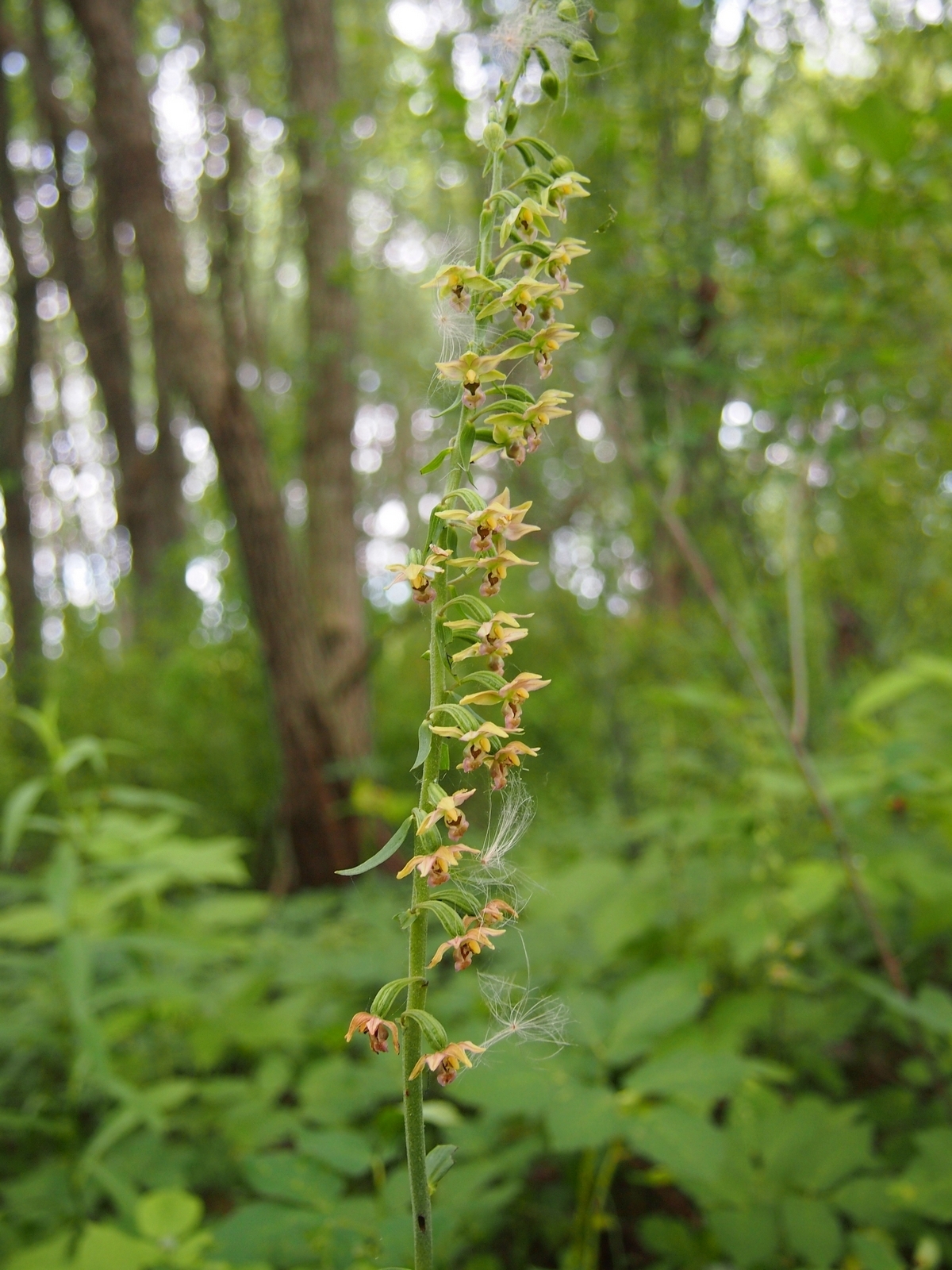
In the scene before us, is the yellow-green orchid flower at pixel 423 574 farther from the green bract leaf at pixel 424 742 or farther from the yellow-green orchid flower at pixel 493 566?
the green bract leaf at pixel 424 742

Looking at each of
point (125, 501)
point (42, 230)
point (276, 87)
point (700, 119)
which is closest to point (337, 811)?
point (700, 119)

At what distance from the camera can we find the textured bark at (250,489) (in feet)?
16.7

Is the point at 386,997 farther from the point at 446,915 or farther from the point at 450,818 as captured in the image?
the point at 450,818

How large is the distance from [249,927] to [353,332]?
4.59 metres

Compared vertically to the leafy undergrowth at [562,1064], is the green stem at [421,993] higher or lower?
higher

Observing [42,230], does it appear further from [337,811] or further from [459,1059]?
[459,1059]

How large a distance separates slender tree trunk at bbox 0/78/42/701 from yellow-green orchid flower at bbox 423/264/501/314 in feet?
29.8

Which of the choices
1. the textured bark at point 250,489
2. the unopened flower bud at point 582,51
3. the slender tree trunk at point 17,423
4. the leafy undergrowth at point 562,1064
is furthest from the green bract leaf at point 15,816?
the slender tree trunk at point 17,423

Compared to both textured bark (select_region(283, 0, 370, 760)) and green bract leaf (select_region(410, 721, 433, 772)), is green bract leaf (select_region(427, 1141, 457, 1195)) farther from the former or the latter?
textured bark (select_region(283, 0, 370, 760))

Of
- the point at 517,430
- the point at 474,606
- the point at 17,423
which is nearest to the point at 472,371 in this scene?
the point at 517,430

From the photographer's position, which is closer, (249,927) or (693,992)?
(693,992)

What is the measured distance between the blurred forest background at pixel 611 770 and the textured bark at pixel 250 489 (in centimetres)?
3

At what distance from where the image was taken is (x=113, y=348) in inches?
428

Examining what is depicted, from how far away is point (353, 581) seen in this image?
6648 millimetres
